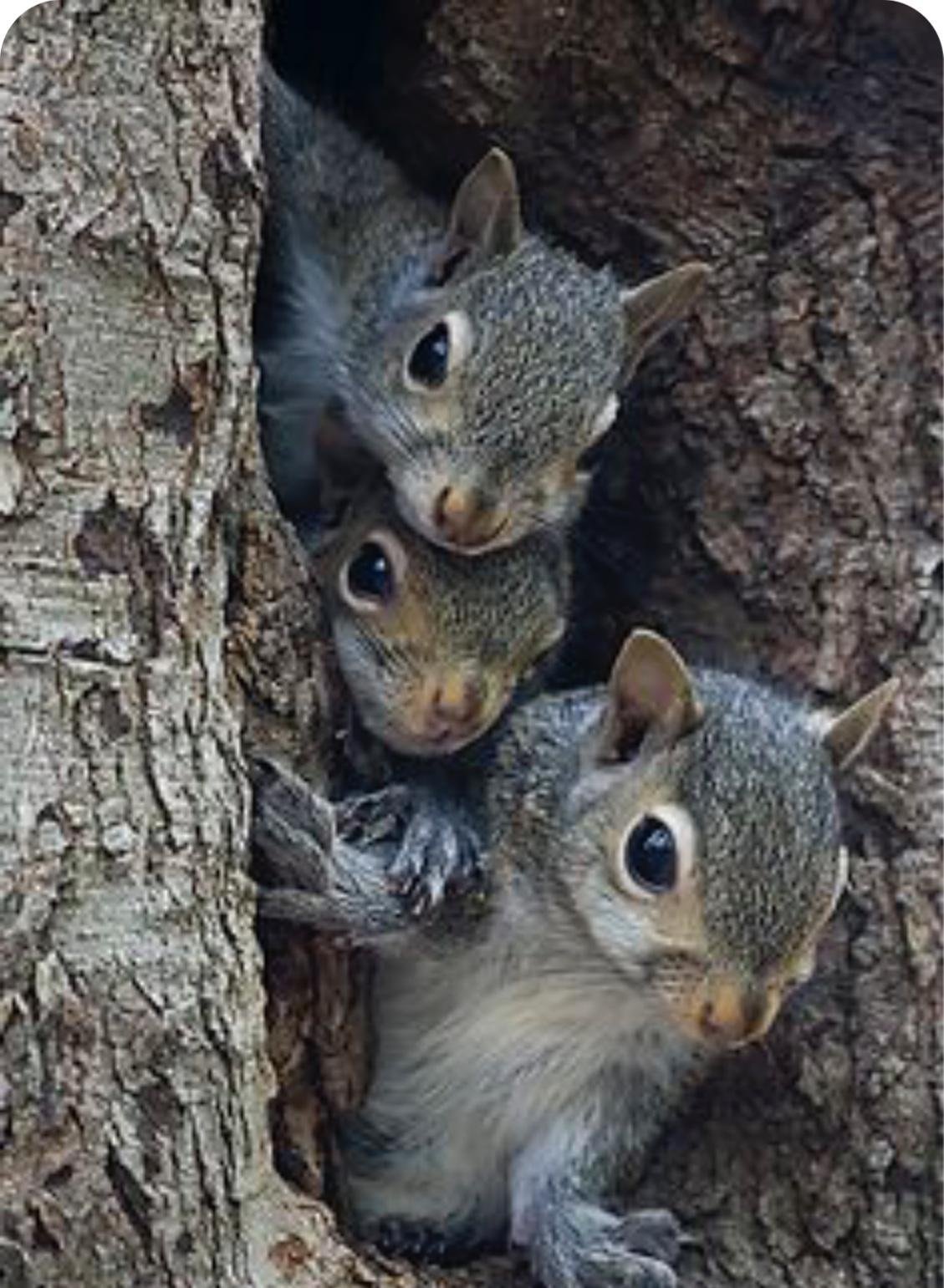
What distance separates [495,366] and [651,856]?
0.45 m

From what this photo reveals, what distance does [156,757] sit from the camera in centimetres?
204

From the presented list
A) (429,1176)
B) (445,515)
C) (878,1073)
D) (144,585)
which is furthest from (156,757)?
(878,1073)

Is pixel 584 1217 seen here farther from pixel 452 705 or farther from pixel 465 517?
pixel 465 517

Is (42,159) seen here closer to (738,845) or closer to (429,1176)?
(738,845)

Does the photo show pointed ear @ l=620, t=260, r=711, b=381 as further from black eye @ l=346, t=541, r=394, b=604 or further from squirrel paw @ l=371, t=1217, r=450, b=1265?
squirrel paw @ l=371, t=1217, r=450, b=1265

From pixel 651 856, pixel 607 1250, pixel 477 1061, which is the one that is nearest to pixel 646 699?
pixel 651 856

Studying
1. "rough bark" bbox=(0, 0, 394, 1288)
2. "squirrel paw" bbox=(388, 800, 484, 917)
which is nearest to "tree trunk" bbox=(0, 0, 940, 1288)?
"rough bark" bbox=(0, 0, 394, 1288)

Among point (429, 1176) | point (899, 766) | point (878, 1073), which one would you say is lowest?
point (429, 1176)

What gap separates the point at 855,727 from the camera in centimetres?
244

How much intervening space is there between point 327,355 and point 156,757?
0.70 metres

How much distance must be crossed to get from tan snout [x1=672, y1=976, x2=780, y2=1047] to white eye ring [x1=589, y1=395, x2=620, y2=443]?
557 millimetres

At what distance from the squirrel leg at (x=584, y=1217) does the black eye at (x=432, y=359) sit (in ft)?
2.14

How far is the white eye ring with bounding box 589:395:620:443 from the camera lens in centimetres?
251

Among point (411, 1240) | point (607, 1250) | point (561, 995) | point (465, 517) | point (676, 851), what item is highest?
point (465, 517)
